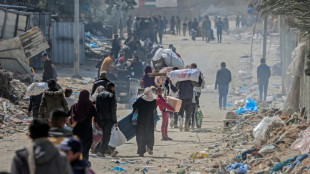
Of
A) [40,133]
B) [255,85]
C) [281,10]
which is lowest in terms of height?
[255,85]

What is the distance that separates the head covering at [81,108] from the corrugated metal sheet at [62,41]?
61.7ft

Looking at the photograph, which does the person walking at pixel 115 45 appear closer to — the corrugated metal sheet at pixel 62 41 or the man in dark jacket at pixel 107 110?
the corrugated metal sheet at pixel 62 41

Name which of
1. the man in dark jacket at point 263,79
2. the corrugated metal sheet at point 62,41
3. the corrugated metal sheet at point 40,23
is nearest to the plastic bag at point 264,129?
the man in dark jacket at point 263,79

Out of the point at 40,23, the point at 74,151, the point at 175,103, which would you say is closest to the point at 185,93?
the point at 175,103

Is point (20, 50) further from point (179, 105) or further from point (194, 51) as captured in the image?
point (194, 51)

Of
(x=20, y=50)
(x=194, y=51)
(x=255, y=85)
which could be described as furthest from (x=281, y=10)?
(x=194, y=51)

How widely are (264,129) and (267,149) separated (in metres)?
1.51

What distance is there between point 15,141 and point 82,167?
7.82 meters

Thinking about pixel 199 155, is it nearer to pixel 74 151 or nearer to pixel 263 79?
pixel 74 151

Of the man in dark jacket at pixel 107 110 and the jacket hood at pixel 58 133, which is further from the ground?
the jacket hood at pixel 58 133

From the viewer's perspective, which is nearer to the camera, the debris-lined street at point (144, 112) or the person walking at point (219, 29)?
the debris-lined street at point (144, 112)

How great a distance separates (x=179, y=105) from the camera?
14891 mm

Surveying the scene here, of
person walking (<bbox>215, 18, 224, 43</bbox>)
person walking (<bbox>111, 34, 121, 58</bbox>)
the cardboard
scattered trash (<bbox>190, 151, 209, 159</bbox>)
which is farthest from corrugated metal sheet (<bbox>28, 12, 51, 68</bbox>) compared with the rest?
scattered trash (<bbox>190, 151, 209, 159</bbox>)

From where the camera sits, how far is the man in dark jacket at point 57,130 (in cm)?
586
